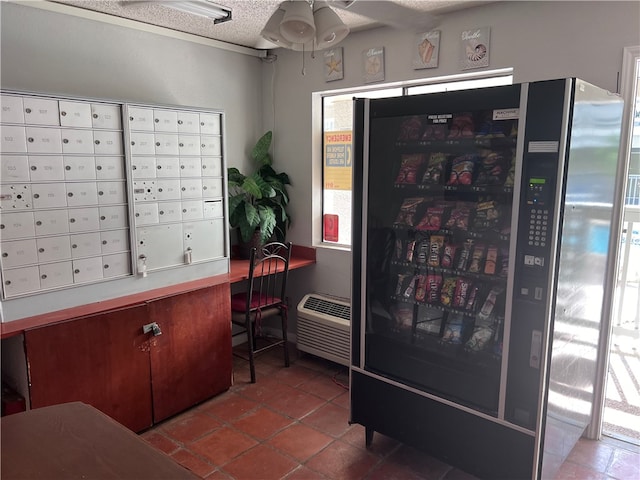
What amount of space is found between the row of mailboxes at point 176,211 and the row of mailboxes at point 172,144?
31 centimetres

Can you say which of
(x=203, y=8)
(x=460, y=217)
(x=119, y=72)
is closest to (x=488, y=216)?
(x=460, y=217)

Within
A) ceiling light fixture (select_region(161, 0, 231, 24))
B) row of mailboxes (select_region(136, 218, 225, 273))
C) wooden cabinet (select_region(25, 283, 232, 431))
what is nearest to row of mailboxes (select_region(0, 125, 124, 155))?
row of mailboxes (select_region(136, 218, 225, 273))

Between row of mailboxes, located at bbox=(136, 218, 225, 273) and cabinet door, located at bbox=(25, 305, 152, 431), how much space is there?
0.34m

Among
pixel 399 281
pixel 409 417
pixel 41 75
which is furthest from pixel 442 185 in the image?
pixel 41 75

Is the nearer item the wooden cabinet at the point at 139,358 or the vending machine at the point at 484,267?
the vending machine at the point at 484,267

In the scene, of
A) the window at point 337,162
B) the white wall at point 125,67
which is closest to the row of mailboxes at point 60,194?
the white wall at point 125,67

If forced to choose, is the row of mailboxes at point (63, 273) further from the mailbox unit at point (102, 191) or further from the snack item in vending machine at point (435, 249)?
the snack item in vending machine at point (435, 249)

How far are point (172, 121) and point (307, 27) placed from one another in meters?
1.43

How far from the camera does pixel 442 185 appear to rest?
7.14 feet

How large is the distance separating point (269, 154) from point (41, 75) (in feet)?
5.91

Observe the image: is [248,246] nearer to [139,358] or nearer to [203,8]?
[139,358]

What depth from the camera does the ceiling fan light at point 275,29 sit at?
169 cm

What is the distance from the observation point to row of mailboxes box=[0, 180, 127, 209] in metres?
2.19

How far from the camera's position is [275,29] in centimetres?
171
